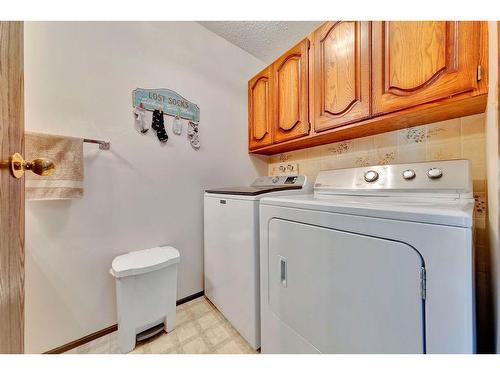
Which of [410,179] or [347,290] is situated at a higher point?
[410,179]

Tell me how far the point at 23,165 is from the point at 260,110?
1.68m

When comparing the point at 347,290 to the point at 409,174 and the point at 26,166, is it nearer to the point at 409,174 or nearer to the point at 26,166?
the point at 409,174

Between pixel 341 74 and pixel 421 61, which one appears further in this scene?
pixel 341 74

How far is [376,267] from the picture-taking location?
649 millimetres

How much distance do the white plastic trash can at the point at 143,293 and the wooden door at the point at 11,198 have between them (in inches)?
22.2

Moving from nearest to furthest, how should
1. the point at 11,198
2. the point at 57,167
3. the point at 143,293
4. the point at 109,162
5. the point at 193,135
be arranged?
1. the point at 11,198
2. the point at 57,167
3. the point at 143,293
4. the point at 109,162
5. the point at 193,135

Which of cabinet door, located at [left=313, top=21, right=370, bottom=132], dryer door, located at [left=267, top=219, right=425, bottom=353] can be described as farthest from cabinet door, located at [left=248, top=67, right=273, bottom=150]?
dryer door, located at [left=267, top=219, right=425, bottom=353]

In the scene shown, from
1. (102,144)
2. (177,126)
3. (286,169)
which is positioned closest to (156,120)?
(177,126)

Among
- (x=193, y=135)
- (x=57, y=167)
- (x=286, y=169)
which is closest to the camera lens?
(x=57, y=167)

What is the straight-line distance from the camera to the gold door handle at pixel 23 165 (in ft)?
1.73

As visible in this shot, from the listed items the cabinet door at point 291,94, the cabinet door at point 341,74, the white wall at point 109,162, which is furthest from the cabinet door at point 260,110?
the cabinet door at point 341,74

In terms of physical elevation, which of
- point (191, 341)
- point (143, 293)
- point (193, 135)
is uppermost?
point (193, 135)

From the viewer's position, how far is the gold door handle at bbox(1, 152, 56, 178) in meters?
0.53
